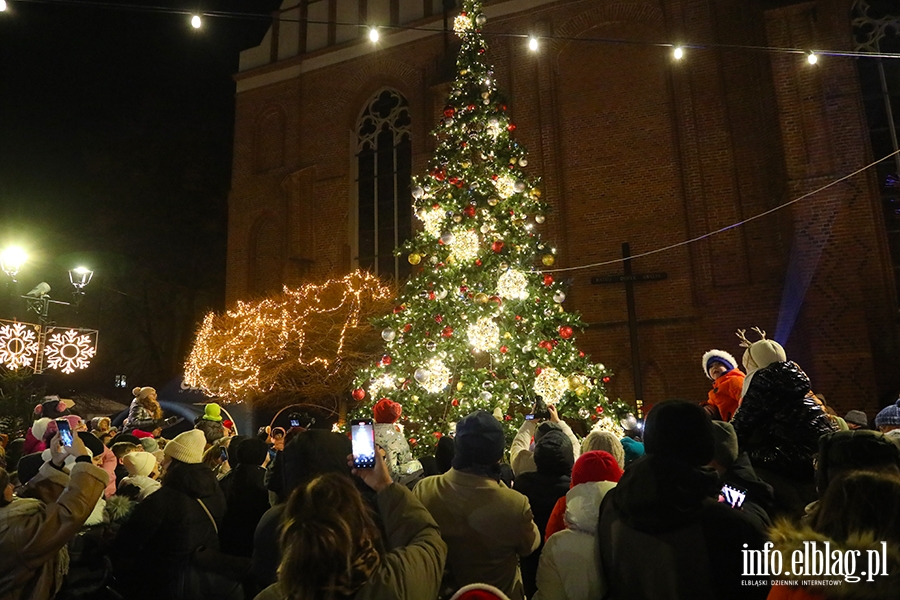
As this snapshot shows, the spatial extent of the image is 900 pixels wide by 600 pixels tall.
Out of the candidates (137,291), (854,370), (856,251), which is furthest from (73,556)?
(137,291)

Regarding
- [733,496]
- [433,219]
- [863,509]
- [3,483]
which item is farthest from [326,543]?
[433,219]

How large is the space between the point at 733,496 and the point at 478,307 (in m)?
5.81

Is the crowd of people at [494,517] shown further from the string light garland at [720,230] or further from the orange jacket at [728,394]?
the string light garland at [720,230]

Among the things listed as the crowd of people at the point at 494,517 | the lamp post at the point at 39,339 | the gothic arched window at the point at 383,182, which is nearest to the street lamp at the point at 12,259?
the lamp post at the point at 39,339

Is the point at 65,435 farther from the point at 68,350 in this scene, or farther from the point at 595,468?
the point at 68,350

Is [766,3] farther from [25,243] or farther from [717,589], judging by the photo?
[25,243]

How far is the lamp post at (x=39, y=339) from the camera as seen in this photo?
32.7 ft

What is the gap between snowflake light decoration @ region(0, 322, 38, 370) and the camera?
980 cm

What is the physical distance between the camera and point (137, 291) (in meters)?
22.0

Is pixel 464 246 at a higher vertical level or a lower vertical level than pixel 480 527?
higher

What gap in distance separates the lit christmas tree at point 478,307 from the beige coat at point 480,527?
5.09 metres

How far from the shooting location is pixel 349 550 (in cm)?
172

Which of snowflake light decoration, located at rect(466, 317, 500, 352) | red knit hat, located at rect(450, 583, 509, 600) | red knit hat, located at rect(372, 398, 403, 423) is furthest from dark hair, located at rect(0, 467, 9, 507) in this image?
snowflake light decoration, located at rect(466, 317, 500, 352)

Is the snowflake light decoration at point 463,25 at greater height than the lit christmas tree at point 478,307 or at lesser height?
greater
